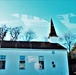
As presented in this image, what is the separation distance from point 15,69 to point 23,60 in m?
1.46

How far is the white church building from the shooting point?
17.1 meters

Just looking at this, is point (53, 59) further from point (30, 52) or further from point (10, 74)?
point (10, 74)

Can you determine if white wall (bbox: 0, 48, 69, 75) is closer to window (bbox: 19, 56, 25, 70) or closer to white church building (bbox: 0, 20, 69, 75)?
white church building (bbox: 0, 20, 69, 75)

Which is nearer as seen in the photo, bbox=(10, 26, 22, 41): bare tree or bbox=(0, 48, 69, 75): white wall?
bbox=(0, 48, 69, 75): white wall

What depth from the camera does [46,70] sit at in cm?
1756

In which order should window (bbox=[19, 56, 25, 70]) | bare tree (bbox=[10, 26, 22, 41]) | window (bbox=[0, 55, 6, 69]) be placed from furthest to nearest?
1. bare tree (bbox=[10, 26, 22, 41])
2. window (bbox=[19, 56, 25, 70])
3. window (bbox=[0, 55, 6, 69])

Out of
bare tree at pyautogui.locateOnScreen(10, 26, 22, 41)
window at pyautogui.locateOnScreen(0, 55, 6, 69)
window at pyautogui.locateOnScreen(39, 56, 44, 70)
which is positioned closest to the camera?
window at pyautogui.locateOnScreen(0, 55, 6, 69)

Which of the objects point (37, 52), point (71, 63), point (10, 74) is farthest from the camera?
point (71, 63)

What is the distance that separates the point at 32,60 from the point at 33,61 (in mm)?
179

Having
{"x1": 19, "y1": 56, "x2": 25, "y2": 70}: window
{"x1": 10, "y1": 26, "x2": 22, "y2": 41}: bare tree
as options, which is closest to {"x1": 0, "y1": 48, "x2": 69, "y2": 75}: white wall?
{"x1": 19, "y1": 56, "x2": 25, "y2": 70}: window

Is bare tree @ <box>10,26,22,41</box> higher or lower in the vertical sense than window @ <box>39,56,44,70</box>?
higher

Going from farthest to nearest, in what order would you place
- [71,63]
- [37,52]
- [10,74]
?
[71,63] < [37,52] < [10,74]

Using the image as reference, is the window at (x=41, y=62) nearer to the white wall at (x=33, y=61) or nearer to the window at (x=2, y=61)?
the white wall at (x=33, y=61)

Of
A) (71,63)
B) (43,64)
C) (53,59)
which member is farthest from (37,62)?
(71,63)
